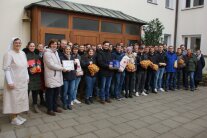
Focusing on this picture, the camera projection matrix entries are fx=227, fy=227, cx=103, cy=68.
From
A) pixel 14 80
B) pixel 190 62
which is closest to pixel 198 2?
pixel 190 62

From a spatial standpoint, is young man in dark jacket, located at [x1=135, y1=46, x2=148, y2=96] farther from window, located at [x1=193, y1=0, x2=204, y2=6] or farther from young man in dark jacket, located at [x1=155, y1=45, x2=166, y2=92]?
window, located at [x1=193, y1=0, x2=204, y2=6]

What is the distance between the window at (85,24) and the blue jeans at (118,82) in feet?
9.78

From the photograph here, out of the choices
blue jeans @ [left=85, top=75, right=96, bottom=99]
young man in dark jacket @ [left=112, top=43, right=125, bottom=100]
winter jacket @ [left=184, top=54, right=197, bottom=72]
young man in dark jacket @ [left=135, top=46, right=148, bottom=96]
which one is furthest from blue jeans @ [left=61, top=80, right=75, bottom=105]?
winter jacket @ [left=184, top=54, right=197, bottom=72]

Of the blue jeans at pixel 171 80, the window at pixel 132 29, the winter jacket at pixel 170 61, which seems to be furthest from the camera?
the window at pixel 132 29

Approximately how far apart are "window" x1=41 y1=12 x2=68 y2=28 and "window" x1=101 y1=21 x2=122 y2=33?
6.41 ft

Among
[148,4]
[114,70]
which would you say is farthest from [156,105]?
[148,4]

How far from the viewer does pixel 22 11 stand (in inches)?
336

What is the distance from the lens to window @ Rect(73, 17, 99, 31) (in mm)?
9320

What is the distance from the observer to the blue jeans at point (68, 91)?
20.9ft

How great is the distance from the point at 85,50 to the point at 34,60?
2066 mm

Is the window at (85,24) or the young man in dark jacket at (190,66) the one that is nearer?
the window at (85,24)

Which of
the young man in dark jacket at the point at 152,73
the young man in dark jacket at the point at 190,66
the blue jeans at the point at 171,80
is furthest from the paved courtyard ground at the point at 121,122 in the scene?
the young man in dark jacket at the point at 190,66

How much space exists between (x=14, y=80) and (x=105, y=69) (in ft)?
9.72

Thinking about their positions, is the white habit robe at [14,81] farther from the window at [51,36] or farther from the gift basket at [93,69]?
the window at [51,36]
